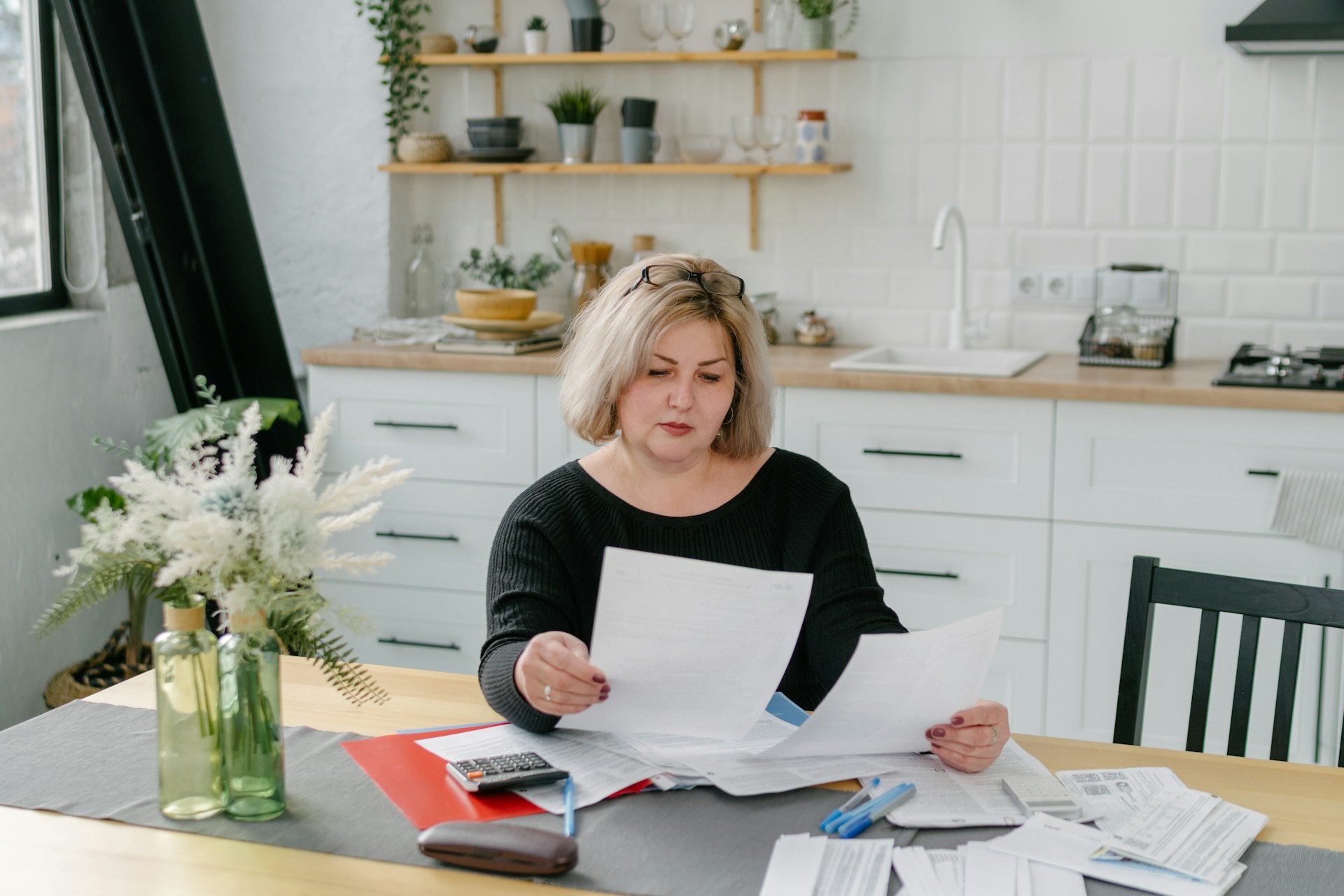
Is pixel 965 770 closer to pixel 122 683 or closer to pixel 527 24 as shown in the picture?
pixel 122 683

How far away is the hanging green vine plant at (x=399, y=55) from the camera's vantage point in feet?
11.6

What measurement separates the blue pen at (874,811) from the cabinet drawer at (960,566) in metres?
1.61

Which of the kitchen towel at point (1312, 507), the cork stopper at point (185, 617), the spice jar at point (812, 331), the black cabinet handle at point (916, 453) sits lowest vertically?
the kitchen towel at point (1312, 507)

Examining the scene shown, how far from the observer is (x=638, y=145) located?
343cm

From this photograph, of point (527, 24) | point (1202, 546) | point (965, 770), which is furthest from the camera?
point (527, 24)

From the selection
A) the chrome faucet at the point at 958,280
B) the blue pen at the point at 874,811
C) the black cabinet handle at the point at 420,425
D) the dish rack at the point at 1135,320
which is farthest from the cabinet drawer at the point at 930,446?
the blue pen at the point at 874,811

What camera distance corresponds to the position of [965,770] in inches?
52.3

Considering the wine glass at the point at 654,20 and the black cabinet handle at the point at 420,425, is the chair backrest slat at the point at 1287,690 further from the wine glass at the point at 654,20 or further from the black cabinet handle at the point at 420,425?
the wine glass at the point at 654,20

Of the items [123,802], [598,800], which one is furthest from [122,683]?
[598,800]

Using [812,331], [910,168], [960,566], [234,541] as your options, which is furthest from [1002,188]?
[234,541]

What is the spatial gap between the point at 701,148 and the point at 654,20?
0.35 m

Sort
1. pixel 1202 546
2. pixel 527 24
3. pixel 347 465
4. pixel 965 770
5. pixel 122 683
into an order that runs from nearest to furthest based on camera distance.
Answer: pixel 965 770 < pixel 122 683 < pixel 1202 546 < pixel 347 465 < pixel 527 24

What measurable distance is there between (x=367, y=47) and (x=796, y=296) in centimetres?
136

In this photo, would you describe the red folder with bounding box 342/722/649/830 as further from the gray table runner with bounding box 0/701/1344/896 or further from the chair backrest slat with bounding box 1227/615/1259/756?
the chair backrest slat with bounding box 1227/615/1259/756
